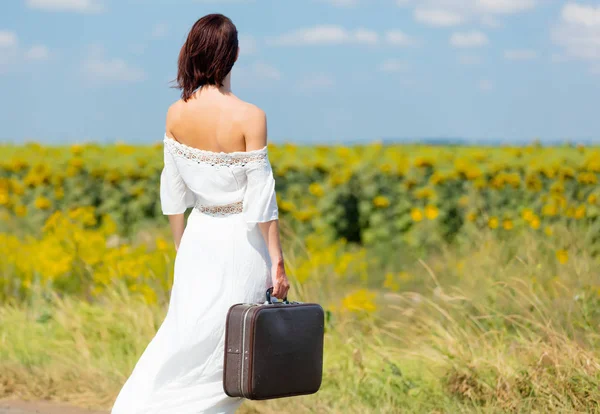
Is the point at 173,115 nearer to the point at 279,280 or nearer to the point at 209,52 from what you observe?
the point at 209,52

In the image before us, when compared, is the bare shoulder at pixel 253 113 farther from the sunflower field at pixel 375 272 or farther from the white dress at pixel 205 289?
the sunflower field at pixel 375 272

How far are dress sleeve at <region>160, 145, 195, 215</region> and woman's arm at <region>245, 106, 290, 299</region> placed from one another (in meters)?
0.43

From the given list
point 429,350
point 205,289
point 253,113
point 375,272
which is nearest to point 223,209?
point 205,289

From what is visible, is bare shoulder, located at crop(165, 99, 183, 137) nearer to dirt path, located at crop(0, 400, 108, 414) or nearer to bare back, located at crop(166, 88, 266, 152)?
bare back, located at crop(166, 88, 266, 152)

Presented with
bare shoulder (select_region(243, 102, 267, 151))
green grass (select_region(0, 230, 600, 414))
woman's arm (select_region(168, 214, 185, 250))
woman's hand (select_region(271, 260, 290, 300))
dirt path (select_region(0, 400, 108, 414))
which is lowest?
dirt path (select_region(0, 400, 108, 414))

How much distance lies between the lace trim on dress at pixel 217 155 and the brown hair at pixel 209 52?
8.7 inches

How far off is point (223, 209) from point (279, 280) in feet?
1.32

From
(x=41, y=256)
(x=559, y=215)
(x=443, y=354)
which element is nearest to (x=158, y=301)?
(x=41, y=256)

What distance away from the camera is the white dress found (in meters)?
3.92

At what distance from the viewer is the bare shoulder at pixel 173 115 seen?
3943 millimetres

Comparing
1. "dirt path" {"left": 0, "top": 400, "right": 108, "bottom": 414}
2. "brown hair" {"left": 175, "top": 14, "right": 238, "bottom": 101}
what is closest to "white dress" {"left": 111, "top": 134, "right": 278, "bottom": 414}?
"brown hair" {"left": 175, "top": 14, "right": 238, "bottom": 101}

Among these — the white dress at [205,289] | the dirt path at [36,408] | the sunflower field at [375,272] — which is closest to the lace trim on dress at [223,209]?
the white dress at [205,289]

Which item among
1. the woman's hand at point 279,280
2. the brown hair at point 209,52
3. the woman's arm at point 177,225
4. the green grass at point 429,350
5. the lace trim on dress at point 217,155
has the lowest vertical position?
the green grass at point 429,350

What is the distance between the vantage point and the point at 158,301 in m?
6.86
